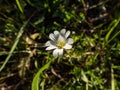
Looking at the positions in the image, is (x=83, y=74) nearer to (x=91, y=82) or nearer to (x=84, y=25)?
(x=91, y=82)

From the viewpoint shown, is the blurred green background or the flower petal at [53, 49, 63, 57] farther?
the blurred green background

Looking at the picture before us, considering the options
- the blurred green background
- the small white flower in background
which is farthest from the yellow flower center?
the blurred green background

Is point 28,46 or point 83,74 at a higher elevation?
point 28,46

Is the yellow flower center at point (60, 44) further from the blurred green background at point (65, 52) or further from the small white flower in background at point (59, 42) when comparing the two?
the blurred green background at point (65, 52)

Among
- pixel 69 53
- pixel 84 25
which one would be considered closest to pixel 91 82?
pixel 69 53

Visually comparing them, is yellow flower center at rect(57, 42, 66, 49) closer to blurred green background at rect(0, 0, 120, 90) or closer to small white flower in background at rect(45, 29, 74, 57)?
small white flower in background at rect(45, 29, 74, 57)

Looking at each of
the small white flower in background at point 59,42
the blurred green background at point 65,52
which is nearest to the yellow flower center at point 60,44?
the small white flower in background at point 59,42
